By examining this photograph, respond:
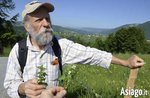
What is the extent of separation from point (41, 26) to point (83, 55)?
2.53 feet

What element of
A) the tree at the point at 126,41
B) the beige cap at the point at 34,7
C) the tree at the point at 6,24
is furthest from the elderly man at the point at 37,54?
the tree at the point at 126,41

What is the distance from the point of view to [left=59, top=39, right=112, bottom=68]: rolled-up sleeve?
499 cm

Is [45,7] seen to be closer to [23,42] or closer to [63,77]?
[23,42]

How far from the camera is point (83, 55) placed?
511 centimetres

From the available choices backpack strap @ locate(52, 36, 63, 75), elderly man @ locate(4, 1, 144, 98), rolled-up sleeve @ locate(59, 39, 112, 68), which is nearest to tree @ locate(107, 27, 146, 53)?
rolled-up sleeve @ locate(59, 39, 112, 68)

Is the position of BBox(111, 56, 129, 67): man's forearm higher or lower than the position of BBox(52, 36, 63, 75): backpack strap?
lower

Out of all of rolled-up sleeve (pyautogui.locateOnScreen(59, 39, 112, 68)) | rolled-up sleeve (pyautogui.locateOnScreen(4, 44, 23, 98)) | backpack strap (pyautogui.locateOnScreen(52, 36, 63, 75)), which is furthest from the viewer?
rolled-up sleeve (pyautogui.locateOnScreen(59, 39, 112, 68))

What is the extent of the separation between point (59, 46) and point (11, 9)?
213ft

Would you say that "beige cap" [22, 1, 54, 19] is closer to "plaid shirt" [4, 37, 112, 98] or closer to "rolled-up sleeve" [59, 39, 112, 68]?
"plaid shirt" [4, 37, 112, 98]

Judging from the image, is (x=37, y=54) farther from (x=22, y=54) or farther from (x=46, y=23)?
(x=46, y=23)

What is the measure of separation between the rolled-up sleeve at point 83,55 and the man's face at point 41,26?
1.28 ft

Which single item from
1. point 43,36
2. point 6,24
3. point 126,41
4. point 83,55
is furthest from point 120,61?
point 126,41

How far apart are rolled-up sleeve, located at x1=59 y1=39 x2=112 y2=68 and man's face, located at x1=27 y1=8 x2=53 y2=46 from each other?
39cm

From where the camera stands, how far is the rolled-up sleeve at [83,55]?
4.99 meters
